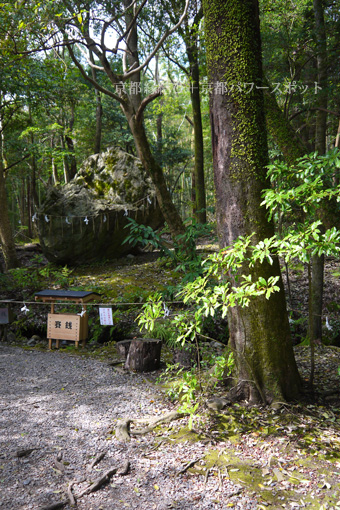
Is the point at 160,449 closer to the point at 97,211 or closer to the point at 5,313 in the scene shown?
the point at 5,313

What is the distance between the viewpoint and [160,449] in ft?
10.3

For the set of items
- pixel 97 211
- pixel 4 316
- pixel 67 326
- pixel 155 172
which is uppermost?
pixel 155 172

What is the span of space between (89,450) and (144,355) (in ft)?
7.35

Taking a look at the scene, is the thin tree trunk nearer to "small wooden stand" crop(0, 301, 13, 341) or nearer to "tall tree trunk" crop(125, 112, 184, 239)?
"small wooden stand" crop(0, 301, 13, 341)

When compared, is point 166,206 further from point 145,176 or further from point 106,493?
point 106,493

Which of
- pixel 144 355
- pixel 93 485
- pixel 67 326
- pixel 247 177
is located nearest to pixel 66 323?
pixel 67 326

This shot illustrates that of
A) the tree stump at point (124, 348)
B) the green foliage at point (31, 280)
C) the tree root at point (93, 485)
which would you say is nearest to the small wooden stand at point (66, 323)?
the tree stump at point (124, 348)

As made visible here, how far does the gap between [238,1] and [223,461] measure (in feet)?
14.8

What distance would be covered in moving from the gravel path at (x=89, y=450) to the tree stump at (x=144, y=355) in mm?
315

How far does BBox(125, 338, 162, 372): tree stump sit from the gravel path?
1.03ft

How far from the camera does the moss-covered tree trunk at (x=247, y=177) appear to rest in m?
3.53

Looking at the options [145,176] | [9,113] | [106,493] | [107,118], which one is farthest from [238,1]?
[107,118]

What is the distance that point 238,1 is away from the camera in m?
3.53

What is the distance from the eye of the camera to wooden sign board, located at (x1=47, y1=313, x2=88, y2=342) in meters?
6.70
